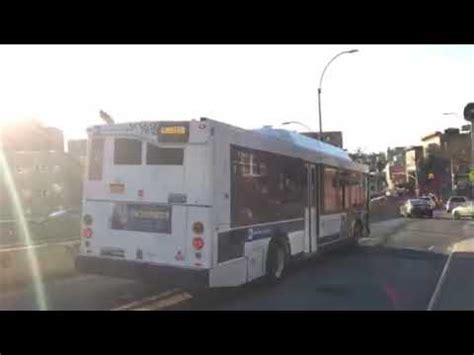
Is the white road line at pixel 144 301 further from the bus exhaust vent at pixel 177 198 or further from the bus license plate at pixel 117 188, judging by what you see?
the bus license plate at pixel 117 188

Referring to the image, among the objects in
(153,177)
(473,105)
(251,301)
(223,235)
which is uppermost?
(473,105)

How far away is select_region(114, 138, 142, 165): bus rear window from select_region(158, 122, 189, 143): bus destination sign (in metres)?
0.52

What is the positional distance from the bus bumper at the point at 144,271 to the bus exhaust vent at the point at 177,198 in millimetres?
1059

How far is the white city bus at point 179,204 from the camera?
11.0m

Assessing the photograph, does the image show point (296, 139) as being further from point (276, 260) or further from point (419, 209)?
point (419, 209)

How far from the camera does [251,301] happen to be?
11.5 meters

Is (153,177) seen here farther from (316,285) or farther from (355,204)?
(355,204)

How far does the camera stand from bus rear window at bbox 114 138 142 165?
11523 mm

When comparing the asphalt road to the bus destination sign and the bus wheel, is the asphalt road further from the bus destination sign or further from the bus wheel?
the bus destination sign

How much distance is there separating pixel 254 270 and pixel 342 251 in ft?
29.1

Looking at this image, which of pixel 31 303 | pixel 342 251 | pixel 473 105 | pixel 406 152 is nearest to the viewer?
pixel 31 303

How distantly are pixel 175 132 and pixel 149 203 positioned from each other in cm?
126

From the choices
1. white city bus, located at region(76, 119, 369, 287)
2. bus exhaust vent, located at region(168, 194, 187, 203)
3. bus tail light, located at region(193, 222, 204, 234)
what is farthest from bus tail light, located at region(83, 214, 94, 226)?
bus tail light, located at region(193, 222, 204, 234)


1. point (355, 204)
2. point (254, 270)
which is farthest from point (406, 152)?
point (254, 270)
